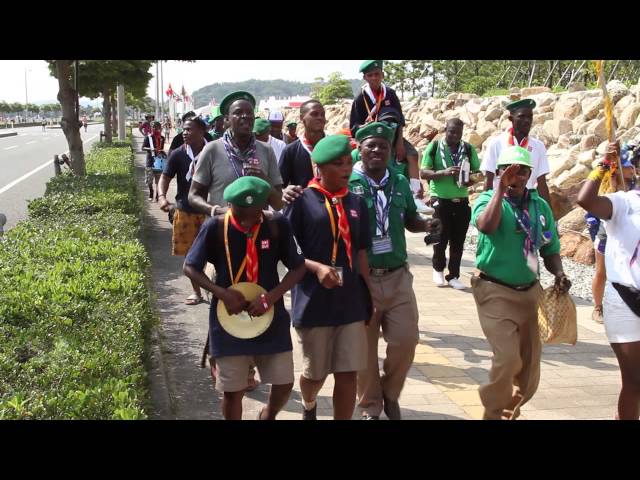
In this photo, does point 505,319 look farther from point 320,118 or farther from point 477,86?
point 477,86

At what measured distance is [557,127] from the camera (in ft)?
56.3

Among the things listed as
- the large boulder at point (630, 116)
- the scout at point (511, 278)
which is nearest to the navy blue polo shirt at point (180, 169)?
the scout at point (511, 278)

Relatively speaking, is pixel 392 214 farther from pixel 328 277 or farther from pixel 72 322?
pixel 72 322

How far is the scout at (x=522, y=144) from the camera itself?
18.8 feet

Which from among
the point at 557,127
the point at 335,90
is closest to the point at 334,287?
the point at 557,127

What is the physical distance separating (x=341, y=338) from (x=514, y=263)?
113cm

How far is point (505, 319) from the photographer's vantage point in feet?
13.6

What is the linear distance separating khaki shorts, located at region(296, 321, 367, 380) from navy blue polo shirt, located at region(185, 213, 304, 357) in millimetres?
234

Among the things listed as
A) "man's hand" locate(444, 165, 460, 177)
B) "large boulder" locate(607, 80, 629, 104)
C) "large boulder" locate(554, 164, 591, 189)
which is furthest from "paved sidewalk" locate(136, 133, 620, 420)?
"large boulder" locate(607, 80, 629, 104)

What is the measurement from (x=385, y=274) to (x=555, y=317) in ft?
3.52

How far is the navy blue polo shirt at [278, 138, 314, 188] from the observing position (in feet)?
18.8

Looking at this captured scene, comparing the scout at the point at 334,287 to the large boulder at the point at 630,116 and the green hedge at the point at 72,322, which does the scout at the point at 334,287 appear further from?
the large boulder at the point at 630,116

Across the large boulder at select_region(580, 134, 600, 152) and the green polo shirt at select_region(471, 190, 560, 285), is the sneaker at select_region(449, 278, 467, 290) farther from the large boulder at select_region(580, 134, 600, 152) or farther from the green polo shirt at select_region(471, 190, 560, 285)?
the large boulder at select_region(580, 134, 600, 152)

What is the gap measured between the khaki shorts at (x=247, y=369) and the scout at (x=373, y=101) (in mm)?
2829
